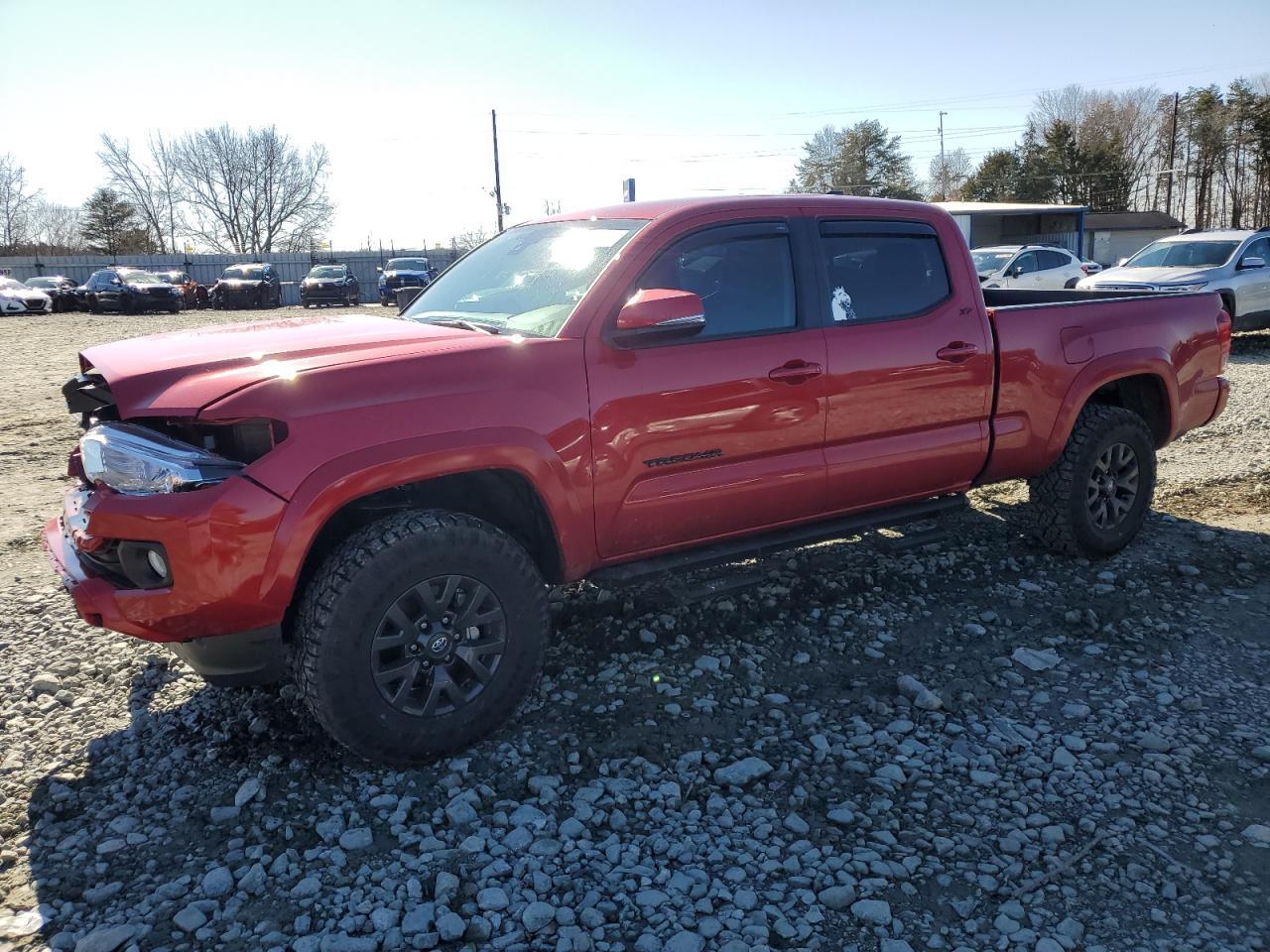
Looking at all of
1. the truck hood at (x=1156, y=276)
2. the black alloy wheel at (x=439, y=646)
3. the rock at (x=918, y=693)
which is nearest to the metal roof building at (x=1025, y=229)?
the truck hood at (x=1156, y=276)

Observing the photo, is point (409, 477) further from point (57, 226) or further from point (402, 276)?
point (57, 226)

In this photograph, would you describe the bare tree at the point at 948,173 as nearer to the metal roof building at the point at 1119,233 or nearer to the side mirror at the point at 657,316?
the metal roof building at the point at 1119,233

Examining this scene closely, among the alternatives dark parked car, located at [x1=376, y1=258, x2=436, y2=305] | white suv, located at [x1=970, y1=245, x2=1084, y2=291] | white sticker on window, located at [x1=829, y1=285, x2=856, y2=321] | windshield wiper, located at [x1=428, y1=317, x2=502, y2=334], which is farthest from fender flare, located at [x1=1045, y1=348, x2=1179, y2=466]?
dark parked car, located at [x1=376, y1=258, x2=436, y2=305]

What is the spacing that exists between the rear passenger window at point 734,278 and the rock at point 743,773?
5.41 ft

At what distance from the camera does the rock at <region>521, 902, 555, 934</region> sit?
2.45 m

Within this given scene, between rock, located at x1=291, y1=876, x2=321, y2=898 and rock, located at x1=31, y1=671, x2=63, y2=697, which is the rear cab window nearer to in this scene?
rock, located at x1=291, y1=876, x2=321, y2=898

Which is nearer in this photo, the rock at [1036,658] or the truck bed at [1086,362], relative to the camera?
the rock at [1036,658]

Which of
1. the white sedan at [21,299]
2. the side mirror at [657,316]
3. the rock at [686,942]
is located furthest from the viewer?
the white sedan at [21,299]

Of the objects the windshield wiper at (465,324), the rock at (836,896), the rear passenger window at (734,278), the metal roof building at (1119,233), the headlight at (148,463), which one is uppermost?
the metal roof building at (1119,233)

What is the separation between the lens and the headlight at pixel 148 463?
9.16 feet

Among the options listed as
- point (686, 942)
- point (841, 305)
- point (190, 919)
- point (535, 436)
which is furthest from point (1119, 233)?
point (190, 919)

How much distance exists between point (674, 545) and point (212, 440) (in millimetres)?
1791

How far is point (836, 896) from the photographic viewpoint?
2539 millimetres

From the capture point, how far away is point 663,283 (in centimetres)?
371
